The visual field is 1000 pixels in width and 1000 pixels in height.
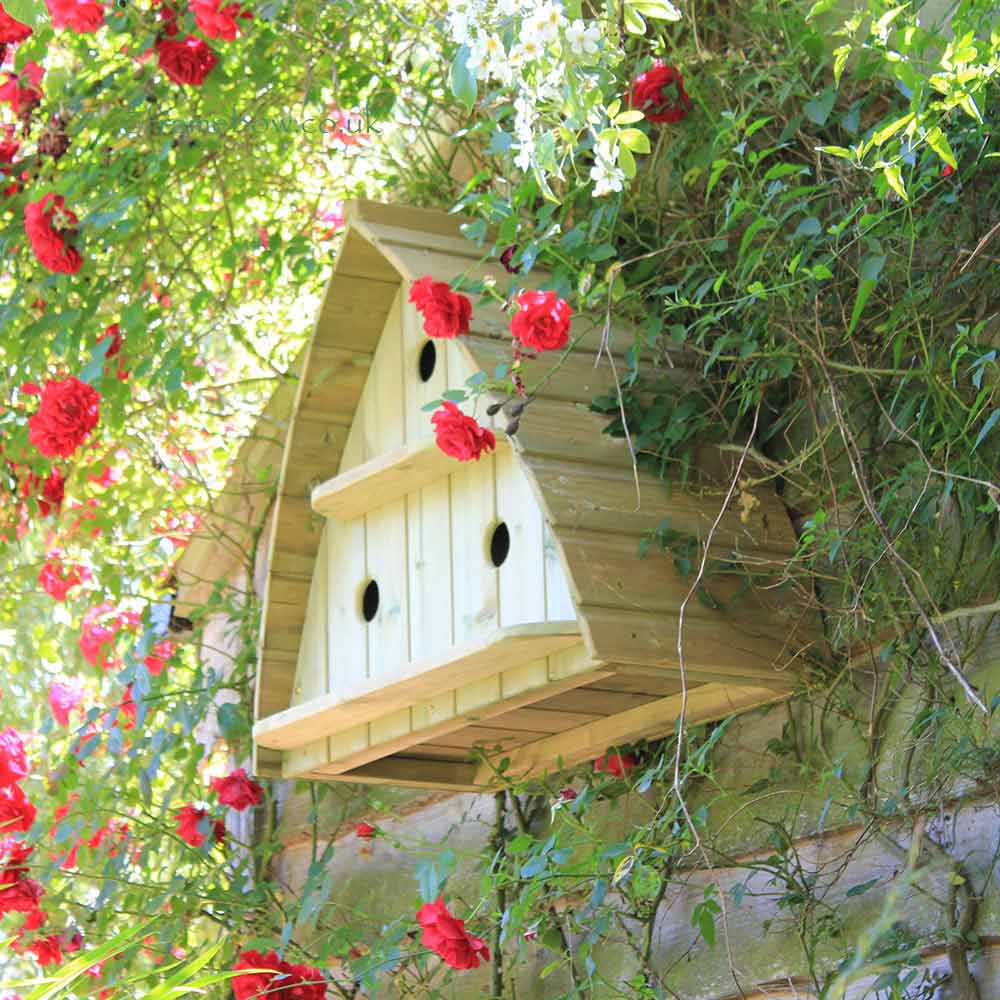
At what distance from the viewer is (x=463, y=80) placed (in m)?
1.82

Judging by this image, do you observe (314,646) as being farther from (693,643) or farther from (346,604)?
(693,643)

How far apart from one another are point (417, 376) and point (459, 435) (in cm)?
41

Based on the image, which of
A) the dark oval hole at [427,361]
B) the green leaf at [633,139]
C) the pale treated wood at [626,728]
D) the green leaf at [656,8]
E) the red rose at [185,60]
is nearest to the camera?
the green leaf at [656,8]

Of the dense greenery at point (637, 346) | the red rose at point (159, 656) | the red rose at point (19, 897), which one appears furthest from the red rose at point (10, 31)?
the red rose at point (19, 897)

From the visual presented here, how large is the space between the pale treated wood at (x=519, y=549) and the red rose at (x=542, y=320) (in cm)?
20

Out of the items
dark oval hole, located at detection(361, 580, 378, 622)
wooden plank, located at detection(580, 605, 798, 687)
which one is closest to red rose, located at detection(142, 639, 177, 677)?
dark oval hole, located at detection(361, 580, 378, 622)

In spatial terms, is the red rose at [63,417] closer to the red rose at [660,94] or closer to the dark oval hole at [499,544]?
the dark oval hole at [499,544]

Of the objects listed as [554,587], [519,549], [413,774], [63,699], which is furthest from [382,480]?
[63,699]

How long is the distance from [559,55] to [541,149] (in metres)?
0.10

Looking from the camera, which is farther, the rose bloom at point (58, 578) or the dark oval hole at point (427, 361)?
the rose bloom at point (58, 578)

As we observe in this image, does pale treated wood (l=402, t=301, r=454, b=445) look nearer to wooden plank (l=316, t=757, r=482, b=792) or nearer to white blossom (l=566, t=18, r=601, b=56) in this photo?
wooden plank (l=316, t=757, r=482, b=792)

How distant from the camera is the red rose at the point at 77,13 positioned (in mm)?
2830

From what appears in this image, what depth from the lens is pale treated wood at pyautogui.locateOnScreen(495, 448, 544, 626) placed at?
2.28m

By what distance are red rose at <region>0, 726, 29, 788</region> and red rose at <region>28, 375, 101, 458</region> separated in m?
0.50
